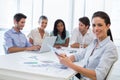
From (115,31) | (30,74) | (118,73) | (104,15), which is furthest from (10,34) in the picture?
(115,31)

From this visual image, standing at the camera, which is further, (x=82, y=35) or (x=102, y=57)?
(x=82, y=35)

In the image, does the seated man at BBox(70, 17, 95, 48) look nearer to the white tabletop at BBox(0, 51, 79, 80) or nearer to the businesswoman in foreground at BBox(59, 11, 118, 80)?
the businesswoman in foreground at BBox(59, 11, 118, 80)

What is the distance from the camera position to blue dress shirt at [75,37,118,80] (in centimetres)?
160

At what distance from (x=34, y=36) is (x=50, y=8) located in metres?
2.11

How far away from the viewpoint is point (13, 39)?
3.11 meters

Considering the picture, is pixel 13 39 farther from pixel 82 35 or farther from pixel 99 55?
pixel 99 55

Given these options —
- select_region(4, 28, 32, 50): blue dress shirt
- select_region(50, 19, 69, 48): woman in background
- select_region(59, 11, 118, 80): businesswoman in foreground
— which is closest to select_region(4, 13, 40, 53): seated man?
Result: select_region(4, 28, 32, 50): blue dress shirt

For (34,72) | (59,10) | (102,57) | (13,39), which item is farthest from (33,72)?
(59,10)

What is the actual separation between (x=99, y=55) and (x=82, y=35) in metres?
2.09

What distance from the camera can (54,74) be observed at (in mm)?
1593

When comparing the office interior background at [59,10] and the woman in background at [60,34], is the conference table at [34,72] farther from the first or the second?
the office interior background at [59,10]

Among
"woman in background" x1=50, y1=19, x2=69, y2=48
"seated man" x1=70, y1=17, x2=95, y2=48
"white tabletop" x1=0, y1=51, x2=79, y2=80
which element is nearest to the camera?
"white tabletop" x1=0, y1=51, x2=79, y2=80

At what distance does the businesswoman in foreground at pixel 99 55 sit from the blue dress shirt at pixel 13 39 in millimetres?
1439

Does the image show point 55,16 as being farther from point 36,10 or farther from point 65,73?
point 65,73
